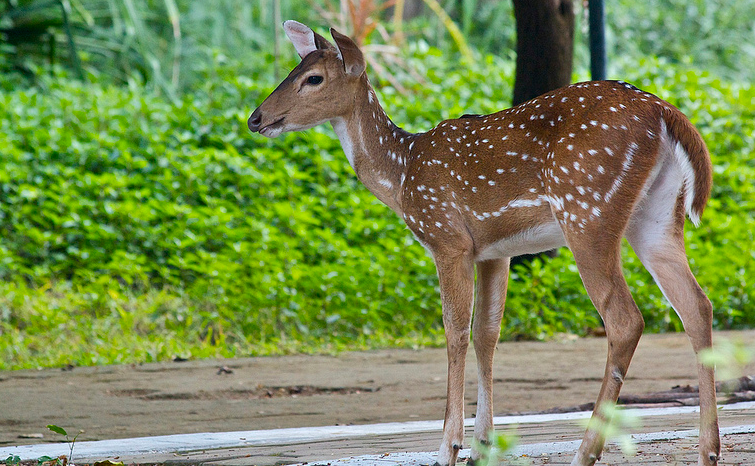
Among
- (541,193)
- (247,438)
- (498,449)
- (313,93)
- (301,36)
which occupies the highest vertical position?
(301,36)

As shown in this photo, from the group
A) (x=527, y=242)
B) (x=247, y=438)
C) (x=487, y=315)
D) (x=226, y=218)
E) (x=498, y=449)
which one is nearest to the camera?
(x=498, y=449)

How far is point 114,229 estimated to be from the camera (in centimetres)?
1005

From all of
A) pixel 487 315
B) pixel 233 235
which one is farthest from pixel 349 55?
pixel 233 235

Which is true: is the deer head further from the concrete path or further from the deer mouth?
the concrete path

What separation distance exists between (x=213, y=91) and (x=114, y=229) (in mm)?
3415

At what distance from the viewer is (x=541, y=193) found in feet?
12.1

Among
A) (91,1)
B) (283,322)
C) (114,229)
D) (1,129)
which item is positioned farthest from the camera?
(91,1)

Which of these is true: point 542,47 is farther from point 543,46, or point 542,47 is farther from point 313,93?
point 313,93

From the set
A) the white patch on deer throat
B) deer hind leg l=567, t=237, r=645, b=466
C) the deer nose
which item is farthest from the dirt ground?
deer hind leg l=567, t=237, r=645, b=466

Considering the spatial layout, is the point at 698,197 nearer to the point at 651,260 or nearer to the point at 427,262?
the point at 651,260

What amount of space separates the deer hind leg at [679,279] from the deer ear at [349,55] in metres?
1.46

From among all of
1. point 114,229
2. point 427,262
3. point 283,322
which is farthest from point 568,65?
point 114,229

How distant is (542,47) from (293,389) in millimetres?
4231

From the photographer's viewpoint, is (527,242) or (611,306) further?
(527,242)
